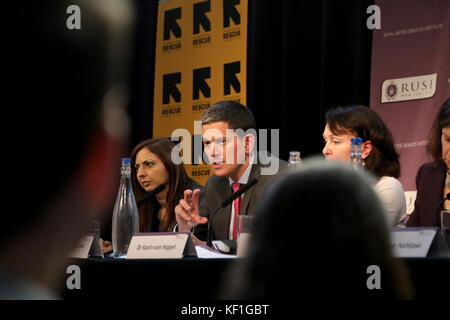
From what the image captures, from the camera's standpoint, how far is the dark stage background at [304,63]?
337cm

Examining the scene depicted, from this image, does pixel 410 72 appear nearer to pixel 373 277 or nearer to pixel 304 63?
pixel 304 63

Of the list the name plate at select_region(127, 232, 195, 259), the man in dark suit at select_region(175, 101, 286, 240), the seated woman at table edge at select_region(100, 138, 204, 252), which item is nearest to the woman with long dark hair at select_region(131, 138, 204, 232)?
the seated woman at table edge at select_region(100, 138, 204, 252)

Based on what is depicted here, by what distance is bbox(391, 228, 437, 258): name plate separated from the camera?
1192 millimetres

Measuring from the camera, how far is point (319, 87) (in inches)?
141

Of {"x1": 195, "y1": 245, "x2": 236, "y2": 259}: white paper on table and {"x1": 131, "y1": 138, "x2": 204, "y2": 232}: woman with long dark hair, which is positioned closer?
{"x1": 195, "y1": 245, "x2": 236, "y2": 259}: white paper on table

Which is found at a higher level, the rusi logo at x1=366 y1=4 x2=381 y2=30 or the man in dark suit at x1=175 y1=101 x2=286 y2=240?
the rusi logo at x1=366 y1=4 x2=381 y2=30

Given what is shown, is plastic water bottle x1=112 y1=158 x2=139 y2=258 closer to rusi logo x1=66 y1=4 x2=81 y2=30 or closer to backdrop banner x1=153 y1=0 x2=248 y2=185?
rusi logo x1=66 y1=4 x2=81 y2=30

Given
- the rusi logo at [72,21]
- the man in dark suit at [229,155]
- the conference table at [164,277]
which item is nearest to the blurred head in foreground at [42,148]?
the rusi logo at [72,21]

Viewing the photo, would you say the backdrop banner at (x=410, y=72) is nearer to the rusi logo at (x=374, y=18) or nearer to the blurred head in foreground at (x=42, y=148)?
the rusi logo at (x=374, y=18)

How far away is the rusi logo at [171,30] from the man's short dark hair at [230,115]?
67.7 inches

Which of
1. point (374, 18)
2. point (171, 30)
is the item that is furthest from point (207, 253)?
point (171, 30)

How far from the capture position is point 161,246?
1.49 meters

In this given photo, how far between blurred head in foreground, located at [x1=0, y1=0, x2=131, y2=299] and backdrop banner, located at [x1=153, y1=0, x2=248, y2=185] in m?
3.41

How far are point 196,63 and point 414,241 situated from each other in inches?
125
